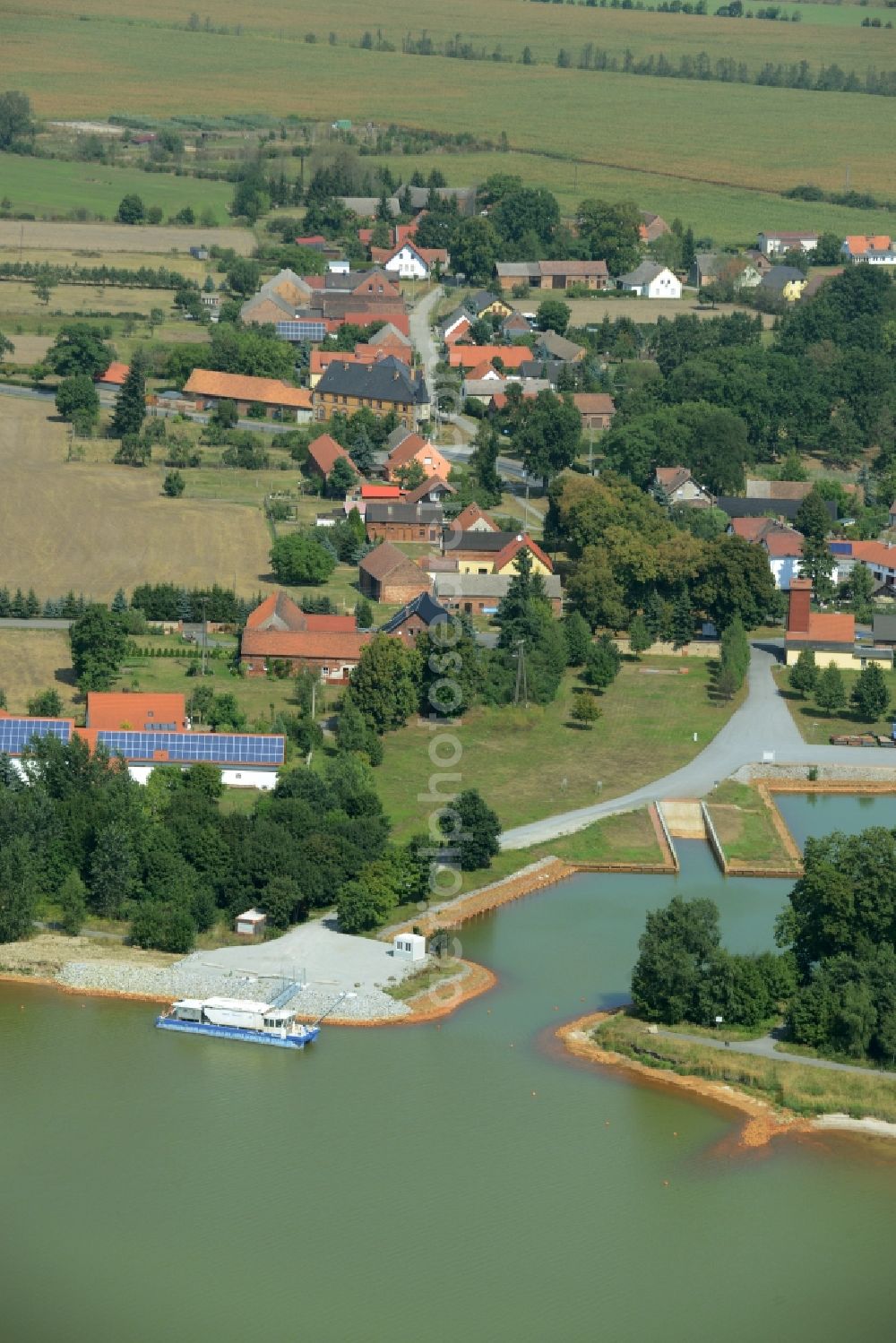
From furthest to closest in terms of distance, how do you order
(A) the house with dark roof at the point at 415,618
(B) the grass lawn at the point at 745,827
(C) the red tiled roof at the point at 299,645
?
1. (A) the house with dark roof at the point at 415,618
2. (C) the red tiled roof at the point at 299,645
3. (B) the grass lawn at the point at 745,827

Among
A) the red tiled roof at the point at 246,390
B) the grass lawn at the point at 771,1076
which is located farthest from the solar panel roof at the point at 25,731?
the red tiled roof at the point at 246,390

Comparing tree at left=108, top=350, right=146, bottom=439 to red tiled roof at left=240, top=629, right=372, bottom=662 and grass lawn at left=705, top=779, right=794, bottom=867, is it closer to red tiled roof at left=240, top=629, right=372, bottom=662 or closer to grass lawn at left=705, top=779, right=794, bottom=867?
red tiled roof at left=240, top=629, right=372, bottom=662

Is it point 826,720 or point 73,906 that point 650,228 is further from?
point 73,906

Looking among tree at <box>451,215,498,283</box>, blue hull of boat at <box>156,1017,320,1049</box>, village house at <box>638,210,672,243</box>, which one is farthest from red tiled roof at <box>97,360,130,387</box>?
blue hull of boat at <box>156,1017,320,1049</box>

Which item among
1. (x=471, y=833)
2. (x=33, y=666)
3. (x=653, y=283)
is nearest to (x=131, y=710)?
(x=33, y=666)

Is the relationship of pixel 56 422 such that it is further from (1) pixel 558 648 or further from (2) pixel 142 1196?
(2) pixel 142 1196

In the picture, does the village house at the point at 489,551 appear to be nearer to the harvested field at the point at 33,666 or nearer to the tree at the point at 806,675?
the tree at the point at 806,675
